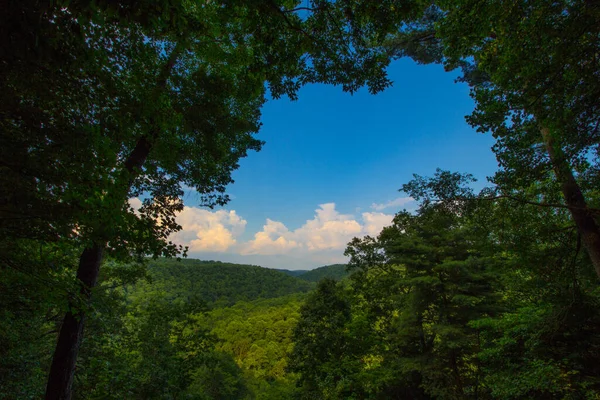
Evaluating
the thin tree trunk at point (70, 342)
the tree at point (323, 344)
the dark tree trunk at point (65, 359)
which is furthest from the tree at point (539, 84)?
the tree at point (323, 344)

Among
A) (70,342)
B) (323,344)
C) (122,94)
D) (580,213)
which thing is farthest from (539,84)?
(323,344)

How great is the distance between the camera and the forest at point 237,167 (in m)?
2.43

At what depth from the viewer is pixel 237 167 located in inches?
314

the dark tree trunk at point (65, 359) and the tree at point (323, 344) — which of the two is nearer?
the dark tree trunk at point (65, 359)

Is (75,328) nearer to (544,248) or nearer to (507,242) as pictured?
(507,242)

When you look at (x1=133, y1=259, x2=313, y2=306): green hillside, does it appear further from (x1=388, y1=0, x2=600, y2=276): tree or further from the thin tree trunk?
(x1=388, y1=0, x2=600, y2=276): tree

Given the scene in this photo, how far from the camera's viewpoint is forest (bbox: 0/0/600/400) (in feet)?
7.98

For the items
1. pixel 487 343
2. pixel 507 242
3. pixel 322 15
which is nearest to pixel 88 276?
pixel 322 15

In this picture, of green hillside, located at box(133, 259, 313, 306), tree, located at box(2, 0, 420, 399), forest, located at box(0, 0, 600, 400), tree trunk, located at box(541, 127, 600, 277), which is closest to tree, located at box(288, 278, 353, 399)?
forest, located at box(0, 0, 600, 400)

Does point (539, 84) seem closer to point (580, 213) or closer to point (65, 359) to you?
point (580, 213)

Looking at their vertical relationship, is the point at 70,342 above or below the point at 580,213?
below

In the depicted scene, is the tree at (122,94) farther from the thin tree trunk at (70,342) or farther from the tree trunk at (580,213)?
the tree trunk at (580,213)

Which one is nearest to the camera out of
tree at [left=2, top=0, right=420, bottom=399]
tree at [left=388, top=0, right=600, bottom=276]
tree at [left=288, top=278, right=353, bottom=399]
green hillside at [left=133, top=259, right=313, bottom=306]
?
tree at [left=2, top=0, right=420, bottom=399]

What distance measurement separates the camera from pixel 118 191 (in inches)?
107
